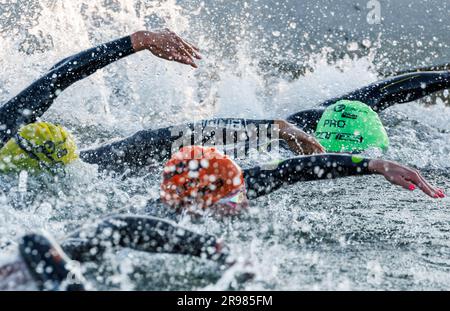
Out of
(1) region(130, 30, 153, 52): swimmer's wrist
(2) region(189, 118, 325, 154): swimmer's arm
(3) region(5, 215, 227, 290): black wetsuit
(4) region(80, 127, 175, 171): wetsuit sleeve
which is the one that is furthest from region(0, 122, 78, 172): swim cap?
(3) region(5, 215, 227, 290): black wetsuit

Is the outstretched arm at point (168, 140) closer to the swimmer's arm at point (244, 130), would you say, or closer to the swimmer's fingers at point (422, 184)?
the swimmer's arm at point (244, 130)

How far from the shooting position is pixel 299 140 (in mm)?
5000

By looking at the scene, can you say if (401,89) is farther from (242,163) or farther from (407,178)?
(407,178)

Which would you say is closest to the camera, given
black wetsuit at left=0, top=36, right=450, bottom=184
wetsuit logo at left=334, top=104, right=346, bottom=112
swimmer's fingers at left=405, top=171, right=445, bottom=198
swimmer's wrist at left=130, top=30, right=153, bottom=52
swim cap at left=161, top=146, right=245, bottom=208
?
swimmer's fingers at left=405, top=171, right=445, bottom=198

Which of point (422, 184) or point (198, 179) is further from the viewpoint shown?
point (198, 179)

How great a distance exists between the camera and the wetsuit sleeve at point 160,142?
17.7 feet

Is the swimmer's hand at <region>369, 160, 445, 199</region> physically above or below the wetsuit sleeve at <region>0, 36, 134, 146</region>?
below

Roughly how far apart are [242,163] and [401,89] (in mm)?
1930

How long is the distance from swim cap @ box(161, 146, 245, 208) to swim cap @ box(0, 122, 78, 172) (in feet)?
3.88

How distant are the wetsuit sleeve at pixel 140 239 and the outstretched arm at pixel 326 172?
1283 mm

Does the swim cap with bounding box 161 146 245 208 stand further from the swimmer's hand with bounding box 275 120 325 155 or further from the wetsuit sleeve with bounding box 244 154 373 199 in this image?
the swimmer's hand with bounding box 275 120 325 155

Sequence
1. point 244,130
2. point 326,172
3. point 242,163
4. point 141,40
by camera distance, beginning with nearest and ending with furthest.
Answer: point 326,172 → point 141,40 → point 244,130 → point 242,163

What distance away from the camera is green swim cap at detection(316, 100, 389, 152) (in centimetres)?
629

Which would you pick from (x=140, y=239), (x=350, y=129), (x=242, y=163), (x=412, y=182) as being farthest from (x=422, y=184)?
(x=242, y=163)
